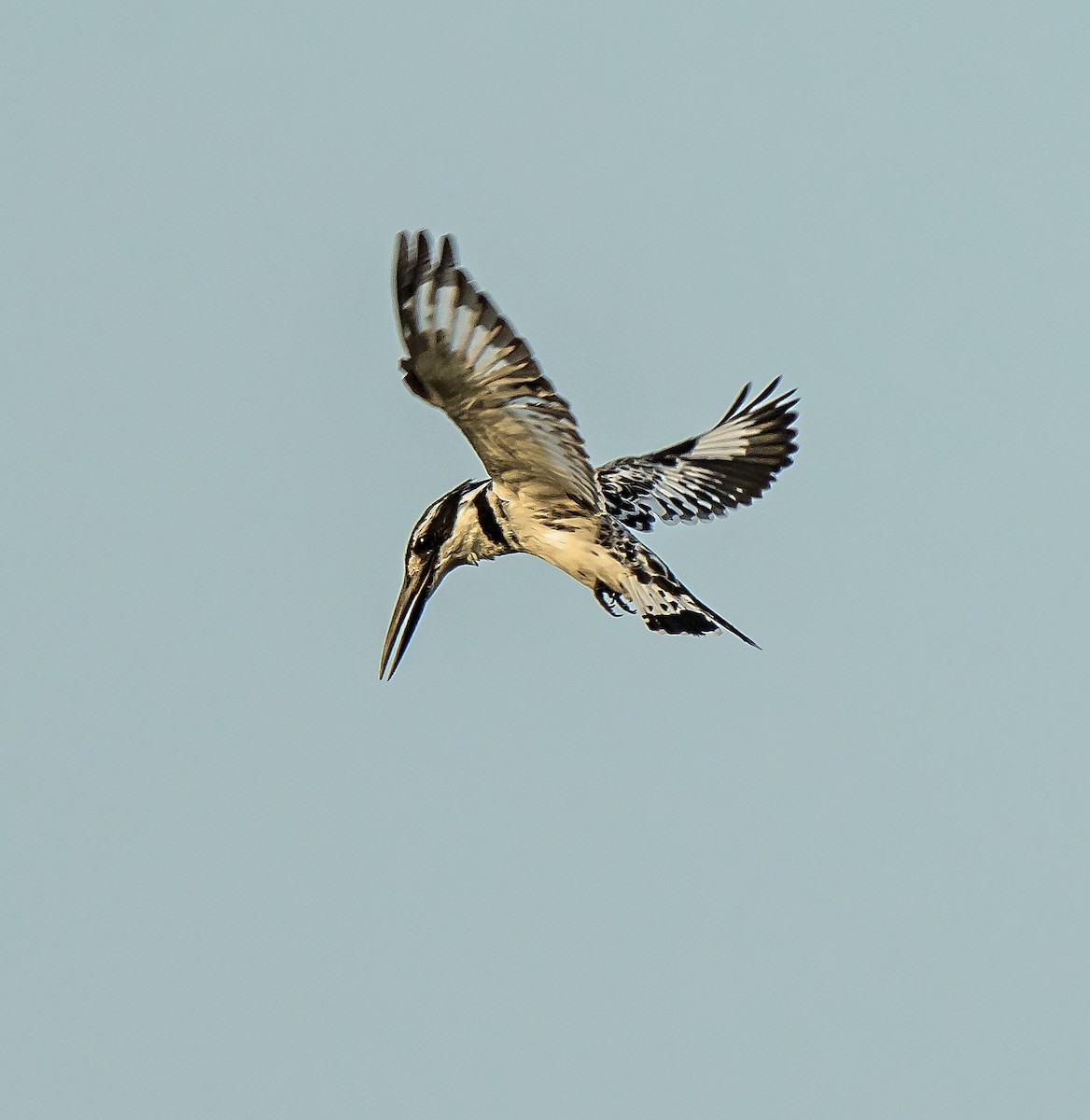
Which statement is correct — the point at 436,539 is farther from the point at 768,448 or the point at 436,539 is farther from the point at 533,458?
the point at 768,448

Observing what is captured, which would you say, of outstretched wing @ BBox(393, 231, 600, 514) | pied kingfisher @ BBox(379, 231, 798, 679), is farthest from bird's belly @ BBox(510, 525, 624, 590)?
outstretched wing @ BBox(393, 231, 600, 514)

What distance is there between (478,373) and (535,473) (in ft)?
5.40

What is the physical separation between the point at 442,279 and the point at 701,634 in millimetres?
3523

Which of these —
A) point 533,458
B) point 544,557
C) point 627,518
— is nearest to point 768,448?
point 627,518

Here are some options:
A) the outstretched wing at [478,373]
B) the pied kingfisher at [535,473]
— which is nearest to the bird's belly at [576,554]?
the pied kingfisher at [535,473]

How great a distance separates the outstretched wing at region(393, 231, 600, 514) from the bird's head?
4.40 feet

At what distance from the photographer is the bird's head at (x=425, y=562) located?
11734 mm

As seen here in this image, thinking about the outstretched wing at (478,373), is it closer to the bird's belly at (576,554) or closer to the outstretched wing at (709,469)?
the bird's belly at (576,554)

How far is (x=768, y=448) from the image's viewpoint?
14312 mm

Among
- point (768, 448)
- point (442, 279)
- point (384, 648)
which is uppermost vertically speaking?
point (768, 448)

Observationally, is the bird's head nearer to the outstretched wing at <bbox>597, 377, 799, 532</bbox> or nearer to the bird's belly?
the bird's belly

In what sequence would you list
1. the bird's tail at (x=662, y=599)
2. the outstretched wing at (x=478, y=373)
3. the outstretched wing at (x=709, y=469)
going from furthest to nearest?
the outstretched wing at (x=709, y=469) → the bird's tail at (x=662, y=599) → the outstretched wing at (x=478, y=373)

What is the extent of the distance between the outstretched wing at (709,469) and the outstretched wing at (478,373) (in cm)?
320

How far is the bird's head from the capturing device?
11.7m
